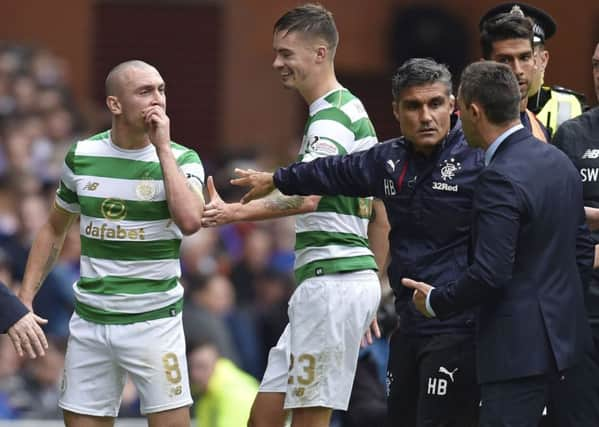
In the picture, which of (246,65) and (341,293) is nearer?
(341,293)

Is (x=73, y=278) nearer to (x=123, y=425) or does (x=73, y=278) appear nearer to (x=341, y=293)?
(x=123, y=425)

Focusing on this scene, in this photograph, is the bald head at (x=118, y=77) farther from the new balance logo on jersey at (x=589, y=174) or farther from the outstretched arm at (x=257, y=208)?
the new balance logo on jersey at (x=589, y=174)

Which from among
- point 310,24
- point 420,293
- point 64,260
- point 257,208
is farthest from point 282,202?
point 64,260

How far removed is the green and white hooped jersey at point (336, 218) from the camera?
25.5 feet

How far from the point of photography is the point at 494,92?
6.81 m

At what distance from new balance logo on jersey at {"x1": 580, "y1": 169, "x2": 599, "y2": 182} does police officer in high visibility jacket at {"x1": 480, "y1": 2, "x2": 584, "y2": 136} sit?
1.04 feet

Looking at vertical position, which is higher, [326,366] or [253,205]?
[253,205]

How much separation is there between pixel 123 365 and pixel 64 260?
5.35m

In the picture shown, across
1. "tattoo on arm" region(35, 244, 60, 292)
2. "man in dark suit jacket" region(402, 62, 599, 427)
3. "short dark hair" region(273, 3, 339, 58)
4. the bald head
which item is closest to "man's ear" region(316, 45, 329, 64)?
"short dark hair" region(273, 3, 339, 58)

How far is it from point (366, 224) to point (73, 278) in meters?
5.26

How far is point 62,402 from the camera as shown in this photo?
788cm

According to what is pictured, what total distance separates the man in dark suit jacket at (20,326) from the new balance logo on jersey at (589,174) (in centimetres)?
260

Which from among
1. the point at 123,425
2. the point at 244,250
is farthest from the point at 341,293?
the point at 244,250

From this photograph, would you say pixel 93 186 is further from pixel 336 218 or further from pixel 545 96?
pixel 545 96
